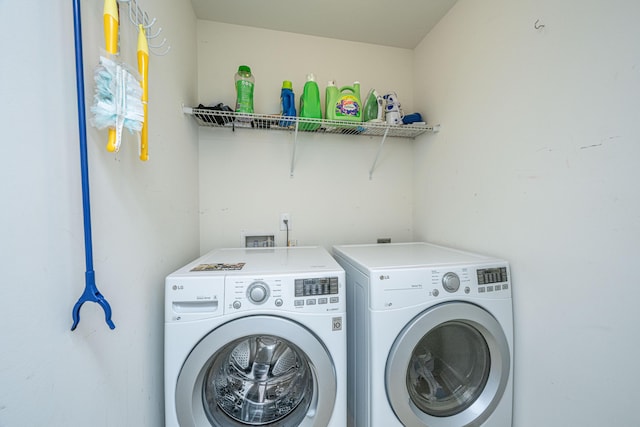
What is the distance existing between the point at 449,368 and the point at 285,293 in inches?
35.8

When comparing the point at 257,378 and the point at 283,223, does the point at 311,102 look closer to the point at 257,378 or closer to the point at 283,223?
the point at 283,223

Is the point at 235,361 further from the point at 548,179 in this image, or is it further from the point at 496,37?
the point at 496,37

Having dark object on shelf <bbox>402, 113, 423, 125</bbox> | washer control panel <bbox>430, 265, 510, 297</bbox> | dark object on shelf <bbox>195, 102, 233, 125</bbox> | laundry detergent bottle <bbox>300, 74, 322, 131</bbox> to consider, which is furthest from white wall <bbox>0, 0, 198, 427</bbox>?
dark object on shelf <bbox>402, 113, 423, 125</bbox>

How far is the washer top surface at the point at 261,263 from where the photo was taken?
93 centimetres

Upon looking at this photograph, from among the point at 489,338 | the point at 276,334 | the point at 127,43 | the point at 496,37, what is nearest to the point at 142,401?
the point at 276,334

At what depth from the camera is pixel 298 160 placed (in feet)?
5.46

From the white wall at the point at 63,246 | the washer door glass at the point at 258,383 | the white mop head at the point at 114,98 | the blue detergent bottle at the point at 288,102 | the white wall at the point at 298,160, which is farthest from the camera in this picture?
the white wall at the point at 298,160

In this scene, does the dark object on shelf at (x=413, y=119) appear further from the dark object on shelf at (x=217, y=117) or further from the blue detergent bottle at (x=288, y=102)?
the dark object on shelf at (x=217, y=117)

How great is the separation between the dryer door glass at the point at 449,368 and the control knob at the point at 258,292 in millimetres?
742

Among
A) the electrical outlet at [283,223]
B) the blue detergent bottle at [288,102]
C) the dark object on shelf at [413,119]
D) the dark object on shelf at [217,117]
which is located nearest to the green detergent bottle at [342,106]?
the blue detergent bottle at [288,102]

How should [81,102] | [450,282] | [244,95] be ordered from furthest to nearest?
[244,95], [450,282], [81,102]

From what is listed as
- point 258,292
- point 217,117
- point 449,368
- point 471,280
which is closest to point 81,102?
point 258,292

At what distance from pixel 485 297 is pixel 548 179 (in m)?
0.54

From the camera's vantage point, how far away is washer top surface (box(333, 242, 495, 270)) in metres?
1.02
